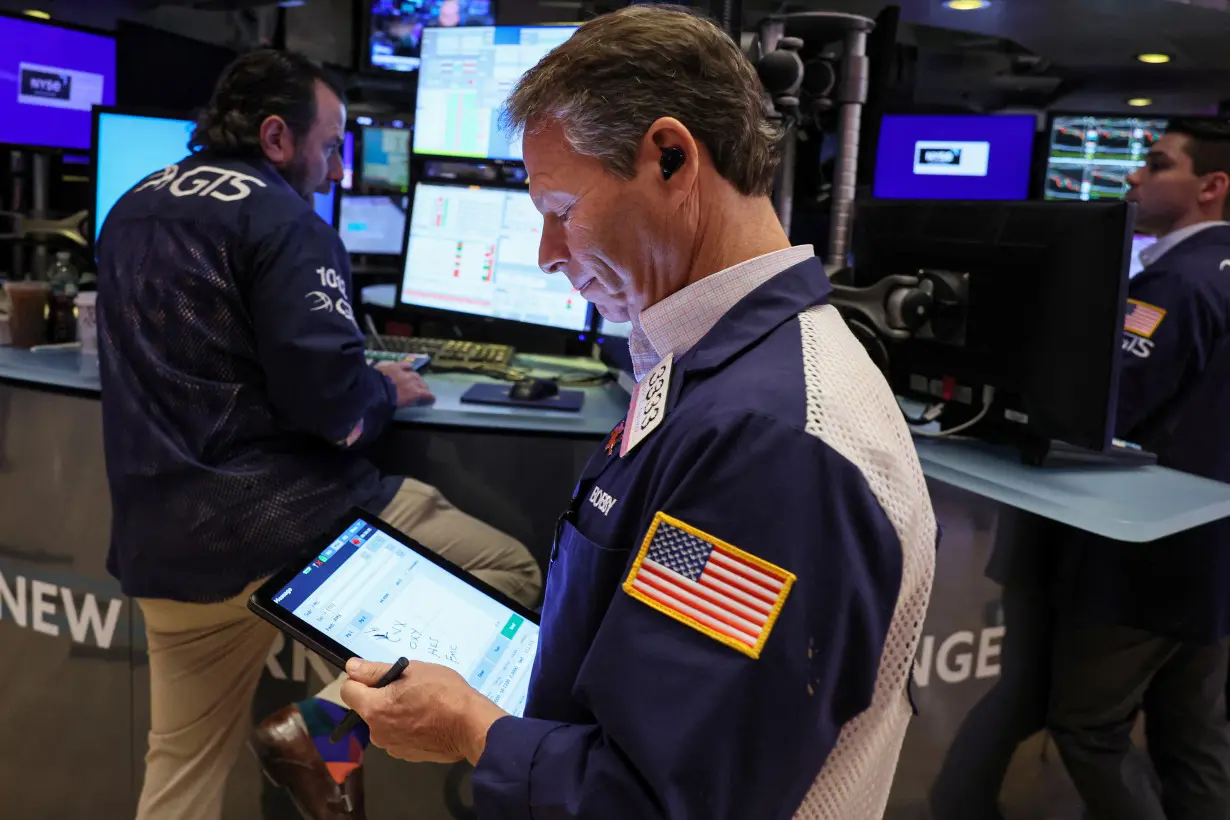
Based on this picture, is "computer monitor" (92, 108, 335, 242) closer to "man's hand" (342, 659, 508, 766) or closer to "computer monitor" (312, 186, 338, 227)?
"computer monitor" (312, 186, 338, 227)

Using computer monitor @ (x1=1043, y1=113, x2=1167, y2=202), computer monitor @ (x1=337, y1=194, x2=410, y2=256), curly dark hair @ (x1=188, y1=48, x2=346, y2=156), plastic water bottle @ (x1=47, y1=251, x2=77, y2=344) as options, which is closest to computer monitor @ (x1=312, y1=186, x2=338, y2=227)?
computer monitor @ (x1=337, y1=194, x2=410, y2=256)

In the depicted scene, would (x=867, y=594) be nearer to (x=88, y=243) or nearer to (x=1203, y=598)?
(x=1203, y=598)

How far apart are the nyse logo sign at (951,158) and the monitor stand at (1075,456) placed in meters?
2.33

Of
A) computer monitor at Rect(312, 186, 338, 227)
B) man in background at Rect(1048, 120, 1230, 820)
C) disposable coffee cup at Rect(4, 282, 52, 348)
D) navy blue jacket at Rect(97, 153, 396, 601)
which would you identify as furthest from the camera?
computer monitor at Rect(312, 186, 338, 227)

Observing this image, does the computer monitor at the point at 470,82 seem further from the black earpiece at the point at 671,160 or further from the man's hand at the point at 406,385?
the black earpiece at the point at 671,160

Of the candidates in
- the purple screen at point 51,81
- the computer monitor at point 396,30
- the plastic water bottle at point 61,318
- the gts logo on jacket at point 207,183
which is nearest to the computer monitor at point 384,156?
the computer monitor at point 396,30

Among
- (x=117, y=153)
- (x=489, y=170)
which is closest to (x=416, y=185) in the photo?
(x=489, y=170)

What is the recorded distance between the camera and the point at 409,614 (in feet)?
3.79

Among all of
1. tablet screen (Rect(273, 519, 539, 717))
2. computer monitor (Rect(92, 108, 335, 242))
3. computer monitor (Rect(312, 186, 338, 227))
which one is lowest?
tablet screen (Rect(273, 519, 539, 717))

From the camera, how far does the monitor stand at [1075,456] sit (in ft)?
5.47

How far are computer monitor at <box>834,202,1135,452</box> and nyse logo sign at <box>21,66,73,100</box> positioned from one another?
2833 mm

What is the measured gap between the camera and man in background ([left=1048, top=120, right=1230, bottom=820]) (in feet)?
5.80

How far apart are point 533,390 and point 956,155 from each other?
2593 millimetres

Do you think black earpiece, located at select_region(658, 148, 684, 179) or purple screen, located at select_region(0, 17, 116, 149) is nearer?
black earpiece, located at select_region(658, 148, 684, 179)
